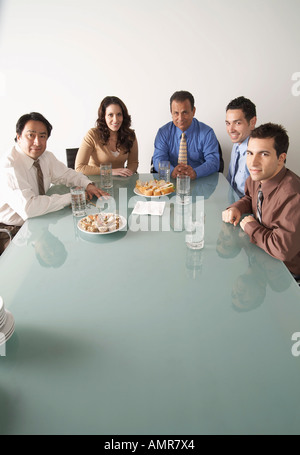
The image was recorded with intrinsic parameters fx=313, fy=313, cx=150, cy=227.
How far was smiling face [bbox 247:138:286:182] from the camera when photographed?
4.55 feet

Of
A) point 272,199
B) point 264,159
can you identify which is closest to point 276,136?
point 264,159

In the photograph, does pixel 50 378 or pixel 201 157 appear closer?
pixel 50 378

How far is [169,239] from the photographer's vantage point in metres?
1.35

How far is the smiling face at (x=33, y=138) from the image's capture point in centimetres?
177

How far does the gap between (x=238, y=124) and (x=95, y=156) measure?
45.7 inches

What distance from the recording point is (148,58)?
3.27 meters

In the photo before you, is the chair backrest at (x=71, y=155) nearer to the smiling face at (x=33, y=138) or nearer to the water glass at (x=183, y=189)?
the smiling face at (x=33, y=138)

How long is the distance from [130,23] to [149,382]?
3433 mm

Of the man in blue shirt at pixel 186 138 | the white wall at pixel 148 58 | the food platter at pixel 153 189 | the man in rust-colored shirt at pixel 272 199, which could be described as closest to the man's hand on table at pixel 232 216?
the man in rust-colored shirt at pixel 272 199

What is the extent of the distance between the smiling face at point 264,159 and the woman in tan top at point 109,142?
1.11m

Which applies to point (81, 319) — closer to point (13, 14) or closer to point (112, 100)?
point (112, 100)

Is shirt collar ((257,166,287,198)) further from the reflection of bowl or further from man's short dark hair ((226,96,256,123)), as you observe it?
man's short dark hair ((226,96,256,123))
